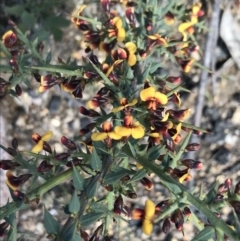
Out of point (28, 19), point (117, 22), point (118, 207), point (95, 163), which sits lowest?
point (28, 19)

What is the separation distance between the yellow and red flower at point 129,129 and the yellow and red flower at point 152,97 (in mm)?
68

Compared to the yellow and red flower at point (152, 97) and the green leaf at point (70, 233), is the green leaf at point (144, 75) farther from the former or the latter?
the green leaf at point (70, 233)

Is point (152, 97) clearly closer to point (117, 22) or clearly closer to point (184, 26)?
point (117, 22)

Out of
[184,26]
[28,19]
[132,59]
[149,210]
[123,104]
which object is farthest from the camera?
[28,19]

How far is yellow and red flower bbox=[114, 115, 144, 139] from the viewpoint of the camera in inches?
55.3

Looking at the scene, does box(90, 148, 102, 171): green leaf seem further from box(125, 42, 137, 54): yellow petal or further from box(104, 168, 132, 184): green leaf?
box(125, 42, 137, 54): yellow petal

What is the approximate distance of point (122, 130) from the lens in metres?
1.41

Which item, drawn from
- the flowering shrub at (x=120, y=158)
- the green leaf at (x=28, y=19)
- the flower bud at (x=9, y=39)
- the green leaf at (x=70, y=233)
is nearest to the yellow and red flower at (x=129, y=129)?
the flowering shrub at (x=120, y=158)

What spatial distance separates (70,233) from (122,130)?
11.2 inches

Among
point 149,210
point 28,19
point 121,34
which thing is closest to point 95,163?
point 149,210

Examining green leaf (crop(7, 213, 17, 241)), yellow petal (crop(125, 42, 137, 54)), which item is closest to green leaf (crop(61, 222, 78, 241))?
green leaf (crop(7, 213, 17, 241))

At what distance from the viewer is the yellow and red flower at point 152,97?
1.45m

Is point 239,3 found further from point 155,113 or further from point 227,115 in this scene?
point 155,113

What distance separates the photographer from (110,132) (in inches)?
56.0
